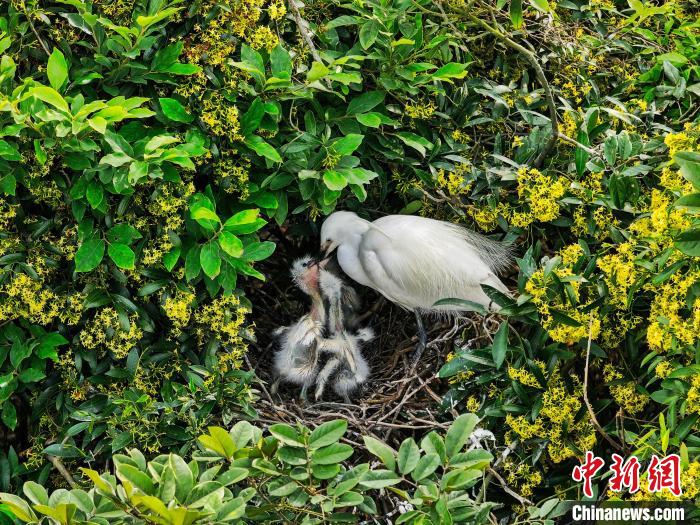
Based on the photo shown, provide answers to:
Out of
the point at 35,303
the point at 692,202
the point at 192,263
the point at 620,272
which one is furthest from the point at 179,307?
the point at 692,202

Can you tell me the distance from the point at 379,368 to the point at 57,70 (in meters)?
1.70

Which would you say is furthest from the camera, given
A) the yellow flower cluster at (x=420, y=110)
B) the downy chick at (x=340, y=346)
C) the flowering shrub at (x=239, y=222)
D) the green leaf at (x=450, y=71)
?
the downy chick at (x=340, y=346)

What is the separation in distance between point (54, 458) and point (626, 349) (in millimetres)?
1702

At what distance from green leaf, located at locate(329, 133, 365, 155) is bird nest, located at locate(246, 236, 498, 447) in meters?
0.76

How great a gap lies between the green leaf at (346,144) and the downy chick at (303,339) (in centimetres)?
81

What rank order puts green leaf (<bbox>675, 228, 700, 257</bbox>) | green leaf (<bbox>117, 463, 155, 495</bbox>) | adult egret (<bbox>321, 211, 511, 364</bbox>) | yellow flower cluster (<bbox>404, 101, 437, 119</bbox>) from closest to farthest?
1. green leaf (<bbox>117, 463, 155, 495</bbox>)
2. green leaf (<bbox>675, 228, 700, 257</bbox>)
3. yellow flower cluster (<bbox>404, 101, 437, 119</bbox>)
4. adult egret (<bbox>321, 211, 511, 364</bbox>)

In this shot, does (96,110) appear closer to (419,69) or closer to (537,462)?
(419,69)

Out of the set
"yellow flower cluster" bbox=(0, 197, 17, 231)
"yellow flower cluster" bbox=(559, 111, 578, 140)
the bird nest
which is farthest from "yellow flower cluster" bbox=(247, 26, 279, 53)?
the bird nest

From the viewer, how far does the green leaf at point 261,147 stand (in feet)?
8.55

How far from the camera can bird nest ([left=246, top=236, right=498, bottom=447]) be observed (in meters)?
2.99

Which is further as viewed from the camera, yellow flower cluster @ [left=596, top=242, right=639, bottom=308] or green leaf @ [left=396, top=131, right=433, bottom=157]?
green leaf @ [left=396, top=131, right=433, bottom=157]

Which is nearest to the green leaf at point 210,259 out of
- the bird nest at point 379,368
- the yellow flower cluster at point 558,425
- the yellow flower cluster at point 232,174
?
the yellow flower cluster at point 232,174

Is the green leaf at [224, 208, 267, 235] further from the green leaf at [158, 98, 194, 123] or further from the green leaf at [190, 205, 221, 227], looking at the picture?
the green leaf at [158, 98, 194, 123]

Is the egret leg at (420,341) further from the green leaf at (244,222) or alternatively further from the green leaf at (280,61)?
the green leaf at (280,61)
